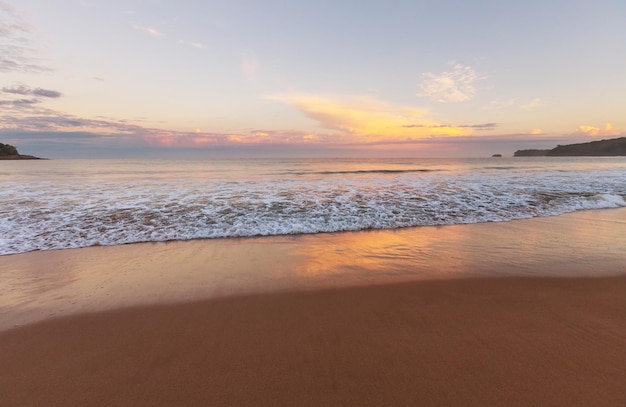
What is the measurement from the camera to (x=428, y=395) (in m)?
2.14

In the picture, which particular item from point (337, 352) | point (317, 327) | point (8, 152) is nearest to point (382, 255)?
point (317, 327)

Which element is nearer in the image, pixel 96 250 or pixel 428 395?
pixel 428 395

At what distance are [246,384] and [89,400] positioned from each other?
1145 millimetres

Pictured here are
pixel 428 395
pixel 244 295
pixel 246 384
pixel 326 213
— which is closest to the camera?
pixel 428 395

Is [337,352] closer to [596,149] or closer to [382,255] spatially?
[382,255]

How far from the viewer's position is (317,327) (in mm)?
3082

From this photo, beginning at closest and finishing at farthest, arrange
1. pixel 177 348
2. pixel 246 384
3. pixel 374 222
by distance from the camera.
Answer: pixel 246 384 → pixel 177 348 → pixel 374 222

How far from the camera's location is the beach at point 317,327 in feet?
7.31

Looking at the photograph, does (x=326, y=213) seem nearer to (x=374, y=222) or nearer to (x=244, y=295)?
(x=374, y=222)

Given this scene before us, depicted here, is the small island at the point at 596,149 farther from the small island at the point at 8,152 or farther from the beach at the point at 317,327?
the small island at the point at 8,152

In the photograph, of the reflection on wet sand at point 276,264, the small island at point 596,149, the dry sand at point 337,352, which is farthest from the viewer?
the small island at point 596,149

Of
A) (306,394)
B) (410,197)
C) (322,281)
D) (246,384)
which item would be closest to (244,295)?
(322,281)

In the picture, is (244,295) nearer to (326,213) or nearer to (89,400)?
(89,400)

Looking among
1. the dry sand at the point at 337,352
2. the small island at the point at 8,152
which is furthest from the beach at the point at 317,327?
the small island at the point at 8,152
